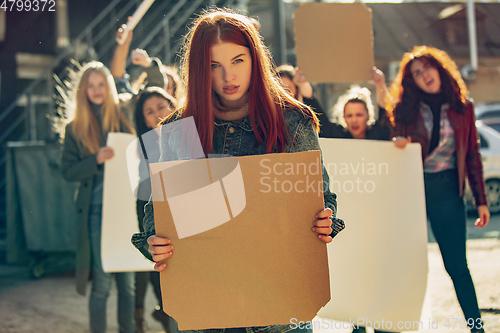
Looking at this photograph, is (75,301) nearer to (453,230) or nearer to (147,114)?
(147,114)

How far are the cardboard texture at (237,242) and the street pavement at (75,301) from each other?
146 cm

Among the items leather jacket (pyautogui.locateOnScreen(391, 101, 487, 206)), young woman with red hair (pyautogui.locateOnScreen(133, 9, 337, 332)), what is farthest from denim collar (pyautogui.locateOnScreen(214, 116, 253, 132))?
leather jacket (pyautogui.locateOnScreen(391, 101, 487, 206))

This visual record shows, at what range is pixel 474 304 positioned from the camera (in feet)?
8.20

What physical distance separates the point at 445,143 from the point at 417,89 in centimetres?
37

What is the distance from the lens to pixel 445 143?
2.58m

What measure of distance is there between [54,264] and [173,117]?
4.34 meters

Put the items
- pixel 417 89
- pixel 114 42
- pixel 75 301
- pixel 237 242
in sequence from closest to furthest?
pixel 237 242 < pixel 417 89 < pixel 75 301 < pixel 114 42

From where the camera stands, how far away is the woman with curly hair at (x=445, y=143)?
2.53m

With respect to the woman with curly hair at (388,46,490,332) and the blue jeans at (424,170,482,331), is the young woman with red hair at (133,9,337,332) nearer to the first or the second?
the woman with curly hair at (388,46,490,332)

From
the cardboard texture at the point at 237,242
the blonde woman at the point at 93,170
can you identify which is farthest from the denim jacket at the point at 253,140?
the blonde woman at the point at 93,170

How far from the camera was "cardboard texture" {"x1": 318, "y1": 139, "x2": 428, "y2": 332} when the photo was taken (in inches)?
94.3

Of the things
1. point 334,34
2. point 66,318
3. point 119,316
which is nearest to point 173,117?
point 334,34

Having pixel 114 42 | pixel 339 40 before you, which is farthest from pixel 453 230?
pixel 114 42

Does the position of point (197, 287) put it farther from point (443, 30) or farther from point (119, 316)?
point (443, 30)
